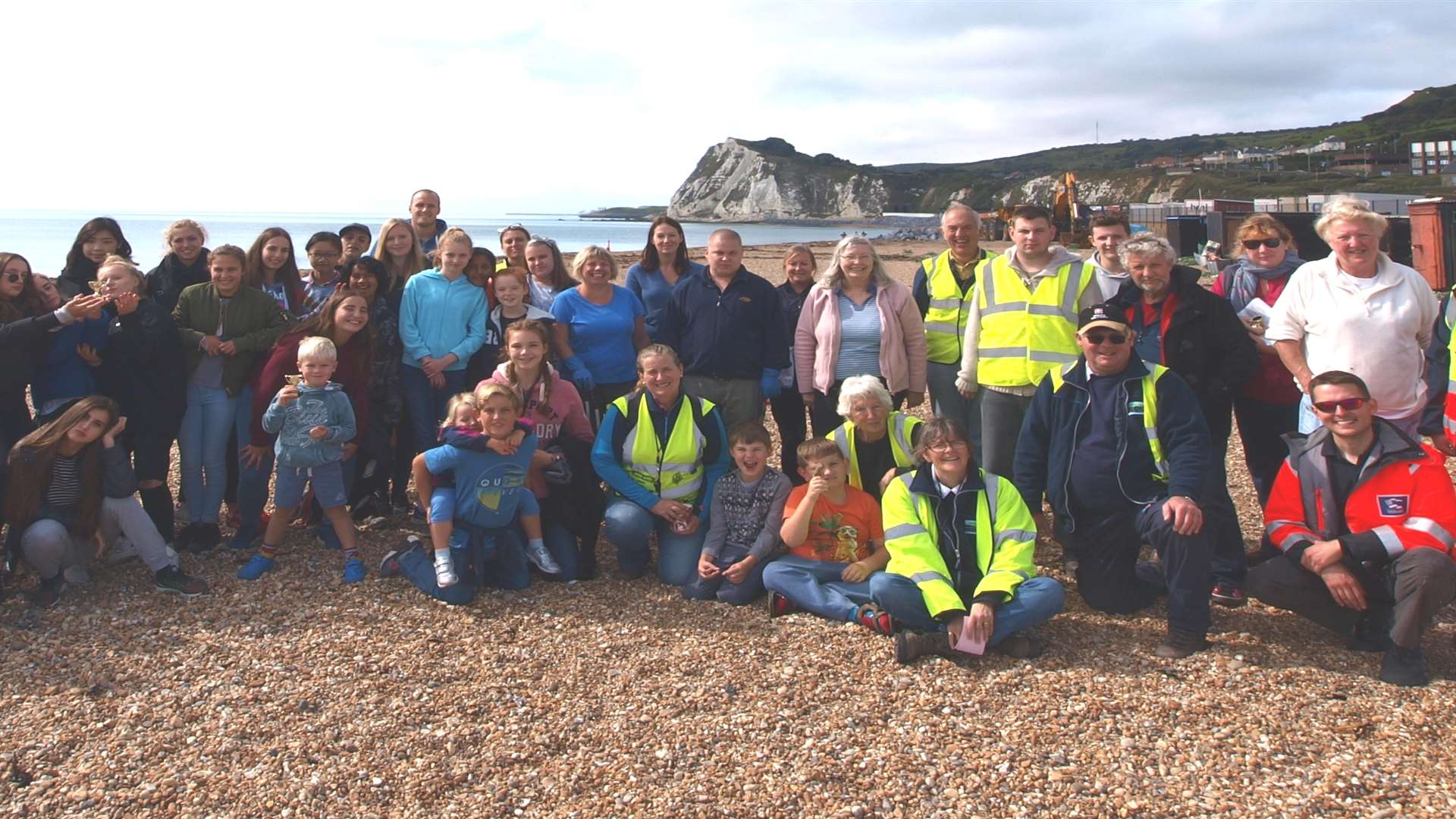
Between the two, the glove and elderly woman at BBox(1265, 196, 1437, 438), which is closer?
elderly woman at BBox(1265, 196, 1437, 438)

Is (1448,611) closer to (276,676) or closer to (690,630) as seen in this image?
(690,630)

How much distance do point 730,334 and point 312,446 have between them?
2414 mm

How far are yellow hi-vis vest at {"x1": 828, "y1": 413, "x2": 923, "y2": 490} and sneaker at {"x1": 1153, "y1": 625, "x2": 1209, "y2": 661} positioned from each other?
1424 mm

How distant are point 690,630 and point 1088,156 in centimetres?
19462

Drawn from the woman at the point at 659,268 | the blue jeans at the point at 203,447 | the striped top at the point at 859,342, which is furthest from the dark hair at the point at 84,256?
the striped top at the point at 859,342

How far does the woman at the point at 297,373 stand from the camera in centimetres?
557

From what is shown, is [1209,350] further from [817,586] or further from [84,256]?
[84,256]

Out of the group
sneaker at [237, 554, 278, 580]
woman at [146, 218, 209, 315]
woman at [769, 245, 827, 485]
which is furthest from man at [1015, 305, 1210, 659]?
woman at [146, 218, 209, 315]

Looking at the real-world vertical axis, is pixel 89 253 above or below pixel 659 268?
above

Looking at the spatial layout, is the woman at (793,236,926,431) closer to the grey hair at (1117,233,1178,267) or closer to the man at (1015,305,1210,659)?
the man at (1015,305,1210,659)

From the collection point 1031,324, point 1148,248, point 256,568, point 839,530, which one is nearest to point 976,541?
point 839,530

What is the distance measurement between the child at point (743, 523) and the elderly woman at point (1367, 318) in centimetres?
263

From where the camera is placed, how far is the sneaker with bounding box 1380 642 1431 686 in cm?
393

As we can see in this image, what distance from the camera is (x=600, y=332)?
6.04 m
